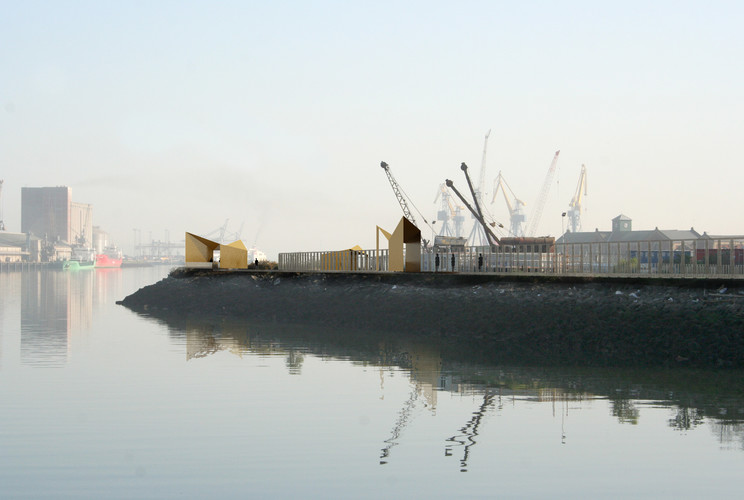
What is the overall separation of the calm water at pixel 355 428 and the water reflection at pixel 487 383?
4.9 inches

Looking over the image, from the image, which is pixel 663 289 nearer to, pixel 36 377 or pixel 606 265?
pixel 606 265

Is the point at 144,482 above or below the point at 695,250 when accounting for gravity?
below

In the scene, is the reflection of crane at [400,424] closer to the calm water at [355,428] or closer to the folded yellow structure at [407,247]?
the calm water at [355,428]

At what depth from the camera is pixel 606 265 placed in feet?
169

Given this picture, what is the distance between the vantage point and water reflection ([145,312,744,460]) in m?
23.9

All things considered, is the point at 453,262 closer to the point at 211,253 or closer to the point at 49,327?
the point at 49,327

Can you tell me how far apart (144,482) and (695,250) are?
37020 millimetres

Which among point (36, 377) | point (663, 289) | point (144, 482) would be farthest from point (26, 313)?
point (144, 482)

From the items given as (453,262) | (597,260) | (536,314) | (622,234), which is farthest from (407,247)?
(622,234)

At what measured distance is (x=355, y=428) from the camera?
908 inches

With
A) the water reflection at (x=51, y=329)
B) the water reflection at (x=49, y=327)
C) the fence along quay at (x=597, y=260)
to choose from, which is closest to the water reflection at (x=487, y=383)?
the water reflection at (x=51, y=329)

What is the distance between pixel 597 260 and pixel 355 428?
32502mm

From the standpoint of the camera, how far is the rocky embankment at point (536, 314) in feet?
125

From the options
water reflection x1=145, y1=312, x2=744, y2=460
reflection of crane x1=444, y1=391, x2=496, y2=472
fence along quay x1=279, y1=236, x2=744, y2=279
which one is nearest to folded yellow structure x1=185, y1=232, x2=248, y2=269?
fence along quay x1=279, y1=236, x2=744, y2=279
